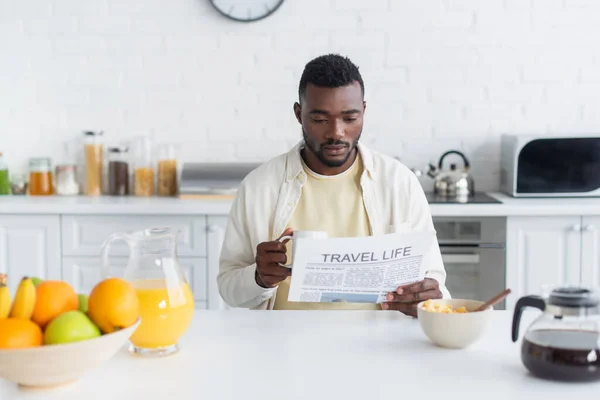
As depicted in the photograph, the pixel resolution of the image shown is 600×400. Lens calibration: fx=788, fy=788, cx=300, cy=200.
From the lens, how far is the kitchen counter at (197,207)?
306 centimetres

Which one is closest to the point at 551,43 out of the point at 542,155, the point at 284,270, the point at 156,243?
the point at 542,155

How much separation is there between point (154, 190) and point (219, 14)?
844 millimetres

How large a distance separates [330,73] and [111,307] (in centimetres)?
105

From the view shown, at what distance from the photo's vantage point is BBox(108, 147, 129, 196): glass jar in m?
3.48

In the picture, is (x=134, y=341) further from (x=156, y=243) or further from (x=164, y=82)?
(x=164, y=82)

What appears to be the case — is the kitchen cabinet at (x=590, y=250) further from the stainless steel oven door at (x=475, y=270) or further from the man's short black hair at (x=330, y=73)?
the man's short black hair at (x=330, y=73)

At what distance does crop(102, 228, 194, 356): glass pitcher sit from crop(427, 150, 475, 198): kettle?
2088 mm

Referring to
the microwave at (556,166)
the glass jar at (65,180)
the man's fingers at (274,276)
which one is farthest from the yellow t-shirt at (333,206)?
the glass jar at (65,180)

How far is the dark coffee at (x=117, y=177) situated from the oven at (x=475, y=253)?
1.37m

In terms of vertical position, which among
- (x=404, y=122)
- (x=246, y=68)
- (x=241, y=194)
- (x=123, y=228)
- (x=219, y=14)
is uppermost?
(x=219, y=14)

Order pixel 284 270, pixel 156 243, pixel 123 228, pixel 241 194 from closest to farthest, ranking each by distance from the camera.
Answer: pixel 156 243 < pixel 284 270 < pixel 241 194 < pixel 123 228

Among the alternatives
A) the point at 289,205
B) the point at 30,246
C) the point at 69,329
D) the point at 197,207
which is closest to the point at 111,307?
the point at 69,329

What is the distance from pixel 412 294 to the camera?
1701 millimetres

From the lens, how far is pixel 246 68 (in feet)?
11.6
